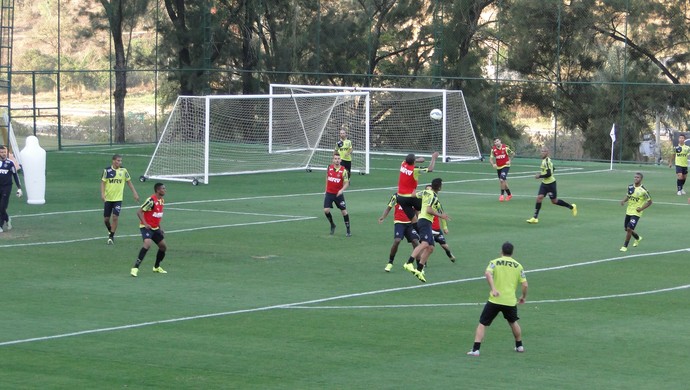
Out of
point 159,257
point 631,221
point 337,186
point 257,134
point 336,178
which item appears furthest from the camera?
point 257,134

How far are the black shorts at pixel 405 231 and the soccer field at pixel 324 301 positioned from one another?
706mm

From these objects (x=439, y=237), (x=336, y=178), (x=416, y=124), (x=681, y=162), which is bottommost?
(x=439, y=237)

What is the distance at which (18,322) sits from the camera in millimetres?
18297

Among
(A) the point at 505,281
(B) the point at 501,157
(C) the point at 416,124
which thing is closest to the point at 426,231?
(A) the point at 505,281

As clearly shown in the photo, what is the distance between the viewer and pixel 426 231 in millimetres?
22469

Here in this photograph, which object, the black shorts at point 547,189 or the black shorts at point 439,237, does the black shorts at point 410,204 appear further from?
the black shorts at point 547,189

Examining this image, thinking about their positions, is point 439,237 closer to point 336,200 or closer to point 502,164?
point 336,200

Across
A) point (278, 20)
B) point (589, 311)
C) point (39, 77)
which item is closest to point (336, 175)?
point (589, 311)

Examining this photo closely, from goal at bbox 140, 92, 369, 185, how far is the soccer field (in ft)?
28.2

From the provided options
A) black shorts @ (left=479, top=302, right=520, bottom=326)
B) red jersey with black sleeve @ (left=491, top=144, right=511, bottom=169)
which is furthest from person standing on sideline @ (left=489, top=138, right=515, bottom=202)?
black shorts @ (left=479, top=302, right=520, bottom=326)

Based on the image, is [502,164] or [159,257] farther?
[502,164]

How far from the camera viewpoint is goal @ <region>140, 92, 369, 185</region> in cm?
4481

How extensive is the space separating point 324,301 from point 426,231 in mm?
2945

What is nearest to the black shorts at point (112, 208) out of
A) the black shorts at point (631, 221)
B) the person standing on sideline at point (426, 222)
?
the person standing on sideline at point (426, 222)
